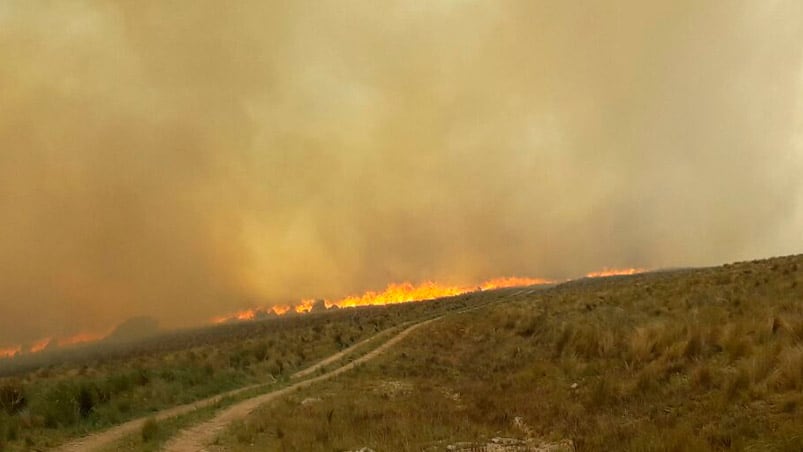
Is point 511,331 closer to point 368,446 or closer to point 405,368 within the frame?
point 405,368

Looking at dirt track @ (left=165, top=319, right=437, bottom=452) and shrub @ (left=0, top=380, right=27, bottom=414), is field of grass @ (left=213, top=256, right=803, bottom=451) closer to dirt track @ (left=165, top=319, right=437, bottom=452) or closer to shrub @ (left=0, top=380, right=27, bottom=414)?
dirt track @ (left=165, top=319, right=437, bottom=452)

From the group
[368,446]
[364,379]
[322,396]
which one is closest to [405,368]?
[364,379]

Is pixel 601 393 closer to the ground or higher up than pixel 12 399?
closer to the ground

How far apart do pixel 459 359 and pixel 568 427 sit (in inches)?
652

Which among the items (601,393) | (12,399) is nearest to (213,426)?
(601,393)

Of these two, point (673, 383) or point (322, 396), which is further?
point (322, 396)

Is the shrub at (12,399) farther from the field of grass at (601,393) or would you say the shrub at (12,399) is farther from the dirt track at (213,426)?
the field of grass at (601,393)

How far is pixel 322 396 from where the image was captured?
18.8 m

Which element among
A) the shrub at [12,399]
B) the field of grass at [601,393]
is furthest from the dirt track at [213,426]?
the shrub at [12,399]

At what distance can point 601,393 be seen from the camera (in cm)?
1404

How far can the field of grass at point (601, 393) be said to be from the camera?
32.1 ft

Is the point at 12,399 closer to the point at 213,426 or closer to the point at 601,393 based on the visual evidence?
the point at 213,426

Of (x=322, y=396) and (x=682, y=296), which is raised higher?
(x=682, y=296)

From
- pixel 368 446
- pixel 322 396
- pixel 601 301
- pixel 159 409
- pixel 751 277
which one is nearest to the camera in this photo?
pixel 368 446
